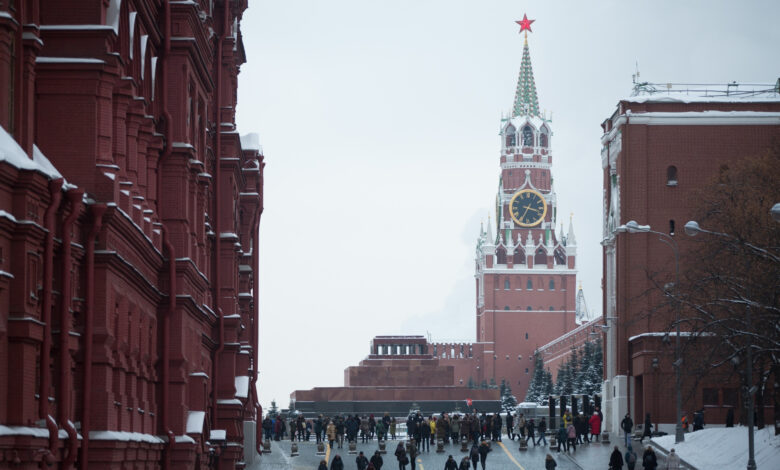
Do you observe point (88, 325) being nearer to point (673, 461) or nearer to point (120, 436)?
point (120, 436)

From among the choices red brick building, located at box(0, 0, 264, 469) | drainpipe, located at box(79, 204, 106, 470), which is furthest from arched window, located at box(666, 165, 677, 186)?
drainpipe, located at box(79, 204, 106, 470)

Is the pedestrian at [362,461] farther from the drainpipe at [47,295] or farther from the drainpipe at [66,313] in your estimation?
the drainpipe at [47,295]

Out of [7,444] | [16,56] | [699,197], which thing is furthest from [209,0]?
[699,197]

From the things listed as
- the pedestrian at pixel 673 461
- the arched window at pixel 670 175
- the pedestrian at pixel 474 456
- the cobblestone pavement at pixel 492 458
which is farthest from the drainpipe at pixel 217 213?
the arched window at pixel 670 175

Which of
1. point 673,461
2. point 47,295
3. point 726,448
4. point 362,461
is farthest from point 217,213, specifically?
point 47,295

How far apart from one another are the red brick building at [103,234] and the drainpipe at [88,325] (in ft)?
0.09

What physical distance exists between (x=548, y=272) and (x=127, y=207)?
179 m

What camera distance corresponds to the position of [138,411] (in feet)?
76.2

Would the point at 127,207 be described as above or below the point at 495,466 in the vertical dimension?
above

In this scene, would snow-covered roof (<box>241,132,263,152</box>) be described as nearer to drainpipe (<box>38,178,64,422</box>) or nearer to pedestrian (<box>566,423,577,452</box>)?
pedestrian (<box>566,423,577,452</box>)

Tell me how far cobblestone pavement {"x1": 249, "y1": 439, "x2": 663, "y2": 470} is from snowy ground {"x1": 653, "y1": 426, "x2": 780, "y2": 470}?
1.46m

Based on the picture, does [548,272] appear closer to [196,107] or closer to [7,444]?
[196,107]

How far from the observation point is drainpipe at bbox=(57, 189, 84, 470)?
1734 centimetres

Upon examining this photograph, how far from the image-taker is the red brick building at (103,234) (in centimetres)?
1579
